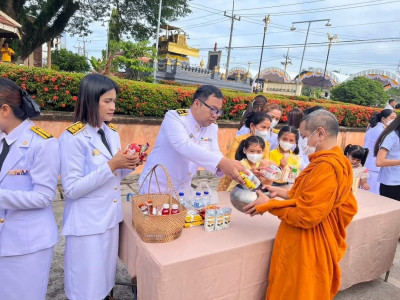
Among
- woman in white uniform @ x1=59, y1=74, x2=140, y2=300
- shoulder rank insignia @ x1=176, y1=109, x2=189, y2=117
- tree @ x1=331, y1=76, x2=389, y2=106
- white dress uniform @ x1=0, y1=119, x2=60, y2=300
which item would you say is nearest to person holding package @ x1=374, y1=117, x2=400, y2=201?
shoulder rank insignia @ x1=176, y1=109, x2=189, y2=117

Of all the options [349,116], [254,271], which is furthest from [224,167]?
[349,116]

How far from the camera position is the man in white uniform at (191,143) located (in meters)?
2.25

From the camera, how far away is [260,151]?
9.18 feet

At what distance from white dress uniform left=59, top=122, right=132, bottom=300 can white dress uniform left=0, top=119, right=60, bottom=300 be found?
0.36 ft

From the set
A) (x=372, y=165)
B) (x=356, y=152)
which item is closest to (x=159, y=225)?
(x=356, y=152)

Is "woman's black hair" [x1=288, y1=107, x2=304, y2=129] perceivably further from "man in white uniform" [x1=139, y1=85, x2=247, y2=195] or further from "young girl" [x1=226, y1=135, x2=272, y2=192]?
"man in white uniform" [x1=139, y1=85, x2=247, y2=195]

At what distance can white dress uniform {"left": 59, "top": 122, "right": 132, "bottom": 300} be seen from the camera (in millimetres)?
1816

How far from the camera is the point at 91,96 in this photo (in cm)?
188

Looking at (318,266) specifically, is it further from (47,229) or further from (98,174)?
(47,229)

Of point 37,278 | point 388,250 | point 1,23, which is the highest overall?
point 1,23

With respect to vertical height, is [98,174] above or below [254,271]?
above

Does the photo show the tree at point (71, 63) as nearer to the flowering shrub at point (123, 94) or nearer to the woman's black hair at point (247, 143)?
the flowering shrub at point (123, 94)

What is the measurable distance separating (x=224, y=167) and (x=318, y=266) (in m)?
0.91

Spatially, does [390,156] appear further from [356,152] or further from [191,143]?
[191,143]
